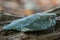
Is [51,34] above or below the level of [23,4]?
below

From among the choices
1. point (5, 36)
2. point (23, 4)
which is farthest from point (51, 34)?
point (23, 4)

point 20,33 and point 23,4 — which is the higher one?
point 23,4

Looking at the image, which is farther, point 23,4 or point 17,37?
point 23,4

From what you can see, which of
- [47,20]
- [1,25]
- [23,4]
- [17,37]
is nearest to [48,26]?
[47,20]

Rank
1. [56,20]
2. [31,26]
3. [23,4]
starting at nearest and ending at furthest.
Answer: [31,26]
[56,20]
[23,4]

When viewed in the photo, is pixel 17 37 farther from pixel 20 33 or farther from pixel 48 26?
pixel 48 26

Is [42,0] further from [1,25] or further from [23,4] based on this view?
[1,25]

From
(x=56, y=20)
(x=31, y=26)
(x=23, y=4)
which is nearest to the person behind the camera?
(x=31, y=26)

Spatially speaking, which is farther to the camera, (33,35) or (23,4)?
(23,4)
